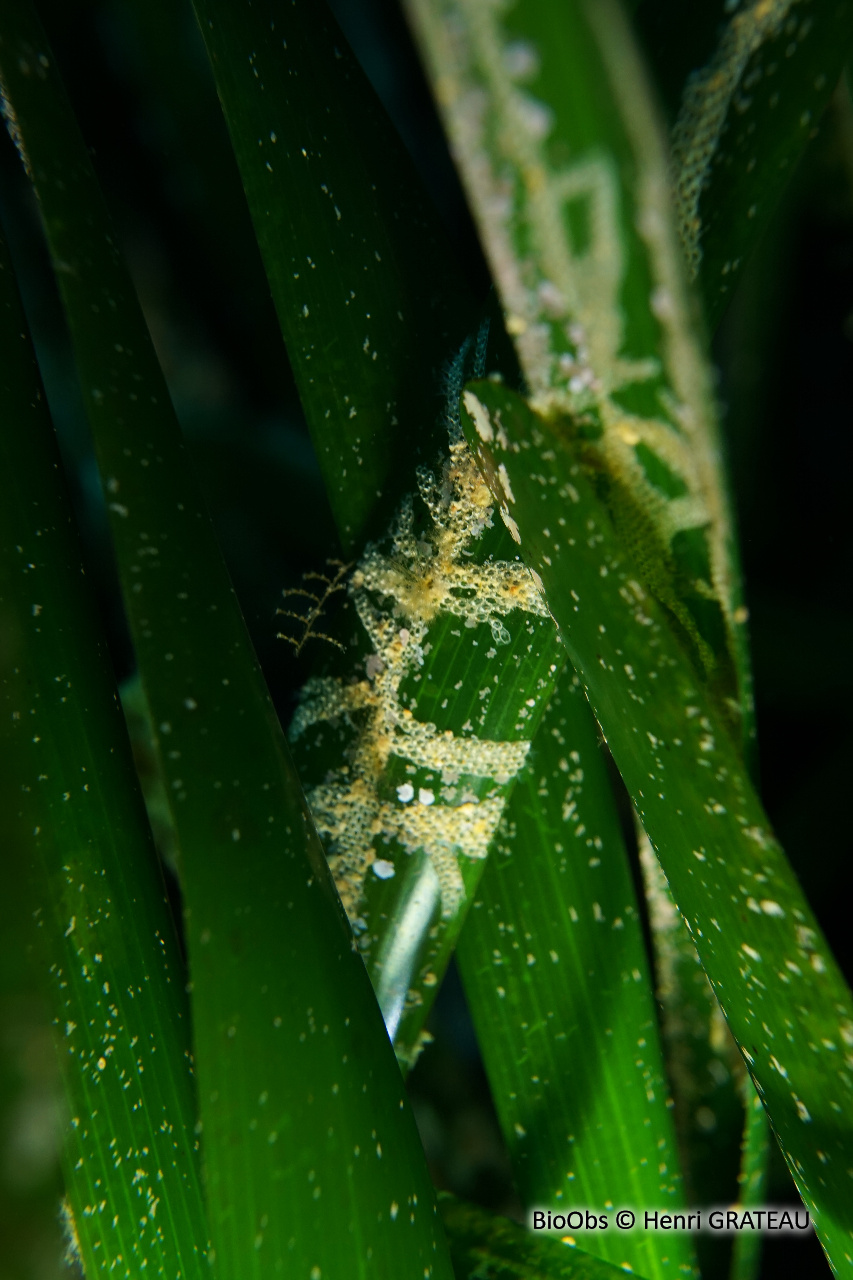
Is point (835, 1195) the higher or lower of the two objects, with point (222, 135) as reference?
lower

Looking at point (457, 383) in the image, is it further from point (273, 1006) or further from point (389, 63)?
point (389, 63)

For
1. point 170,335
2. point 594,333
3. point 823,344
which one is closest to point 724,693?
point 594,333

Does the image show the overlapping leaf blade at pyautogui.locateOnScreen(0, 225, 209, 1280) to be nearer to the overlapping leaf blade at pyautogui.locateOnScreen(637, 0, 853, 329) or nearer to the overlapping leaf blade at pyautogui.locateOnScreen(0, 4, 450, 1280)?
the overlapping leaf blade at pyautogui.locateOnScreen(0, 4, 450, 1280)

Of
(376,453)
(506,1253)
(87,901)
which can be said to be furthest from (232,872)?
(506,1253)

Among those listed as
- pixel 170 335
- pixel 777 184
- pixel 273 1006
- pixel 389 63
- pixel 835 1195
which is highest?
pixel 389 63

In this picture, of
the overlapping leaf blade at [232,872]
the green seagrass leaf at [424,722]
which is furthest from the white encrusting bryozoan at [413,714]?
the overlapping leaf blade at [232,872]

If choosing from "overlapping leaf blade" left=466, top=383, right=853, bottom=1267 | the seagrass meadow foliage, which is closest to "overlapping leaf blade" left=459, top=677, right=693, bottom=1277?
the seagrass meadow foliage
